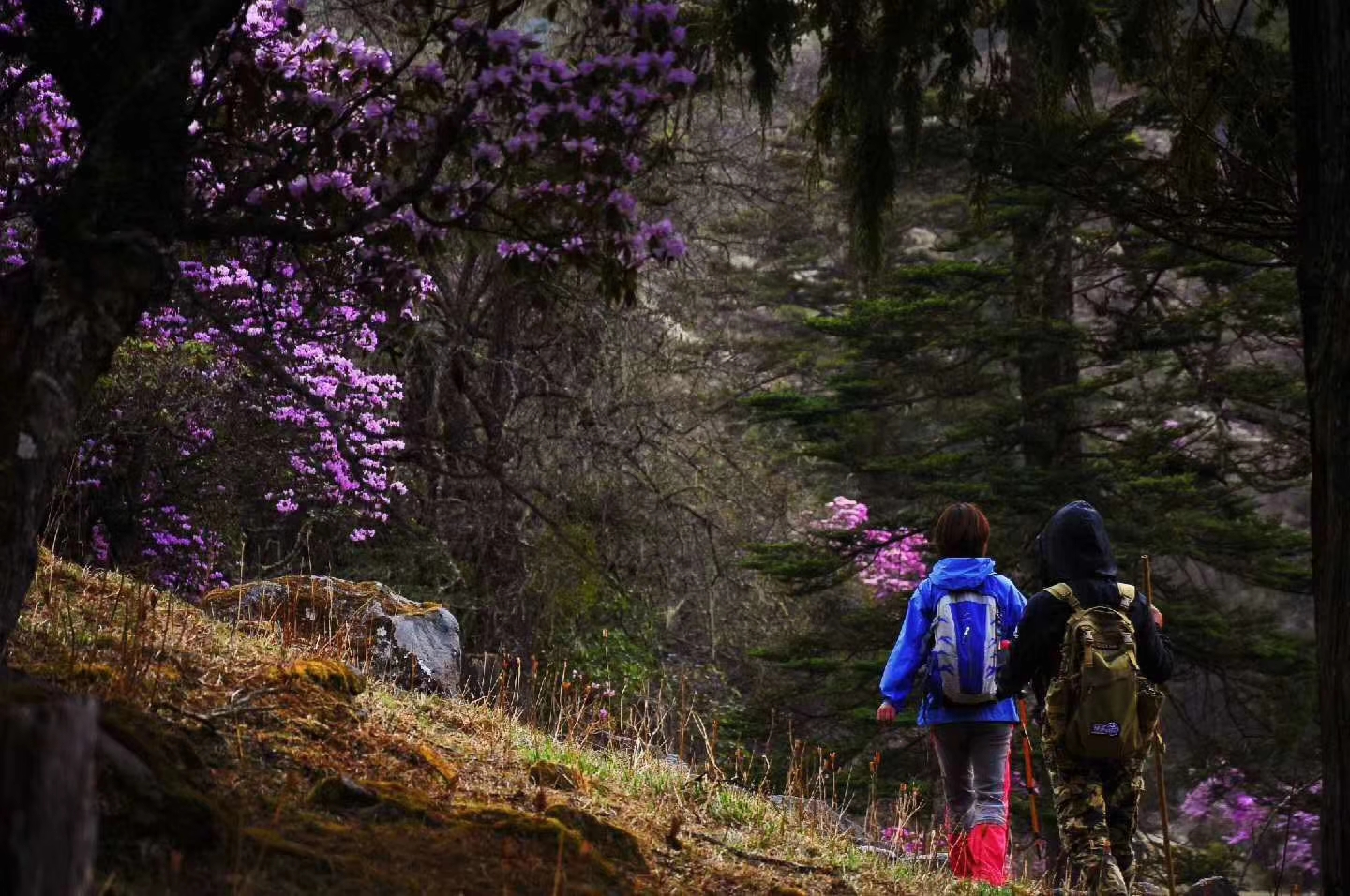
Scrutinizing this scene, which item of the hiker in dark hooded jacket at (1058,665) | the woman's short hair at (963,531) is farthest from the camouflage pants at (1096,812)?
the woman's short hair at (963,531)

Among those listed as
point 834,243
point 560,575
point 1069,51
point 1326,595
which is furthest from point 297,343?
point 834,243

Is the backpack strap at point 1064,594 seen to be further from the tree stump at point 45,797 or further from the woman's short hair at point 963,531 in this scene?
the tree stump at point 45,797

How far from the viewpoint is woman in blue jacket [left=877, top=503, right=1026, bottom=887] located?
582cm

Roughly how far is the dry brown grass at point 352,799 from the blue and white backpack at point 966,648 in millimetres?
823

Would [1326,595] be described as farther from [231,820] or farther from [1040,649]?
[231,820]

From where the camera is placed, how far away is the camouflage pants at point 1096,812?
4922mm

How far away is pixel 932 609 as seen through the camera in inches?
235

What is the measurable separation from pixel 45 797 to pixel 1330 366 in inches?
151

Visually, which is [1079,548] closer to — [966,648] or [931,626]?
[966,648]

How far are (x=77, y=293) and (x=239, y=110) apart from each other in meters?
1.33

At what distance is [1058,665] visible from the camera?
5168 millimetres

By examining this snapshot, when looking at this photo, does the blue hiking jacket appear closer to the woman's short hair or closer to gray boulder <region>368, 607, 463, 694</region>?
the woman's short hair

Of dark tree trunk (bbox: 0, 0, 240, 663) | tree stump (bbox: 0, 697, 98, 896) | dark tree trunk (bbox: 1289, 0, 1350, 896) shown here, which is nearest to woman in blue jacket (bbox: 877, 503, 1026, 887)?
dark tree trunk (bbox: 1289, 0, 1350, 896)

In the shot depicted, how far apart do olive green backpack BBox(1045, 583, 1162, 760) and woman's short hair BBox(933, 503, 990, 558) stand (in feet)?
2.88
